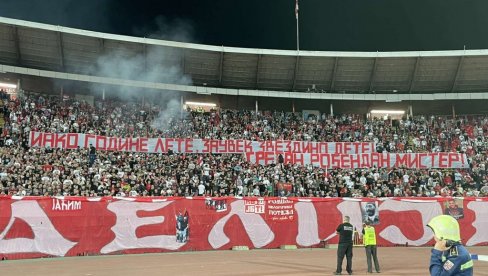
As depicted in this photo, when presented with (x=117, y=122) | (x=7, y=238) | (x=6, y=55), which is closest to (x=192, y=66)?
(x=117, y=122)

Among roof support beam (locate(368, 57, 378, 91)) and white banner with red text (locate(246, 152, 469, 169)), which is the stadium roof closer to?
roof support beam (locate(368, 57, 378, 91))

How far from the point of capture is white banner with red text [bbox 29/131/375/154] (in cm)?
2986

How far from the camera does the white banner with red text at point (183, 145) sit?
2986 cm

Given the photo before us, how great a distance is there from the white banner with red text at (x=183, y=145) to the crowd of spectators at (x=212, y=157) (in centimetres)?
81

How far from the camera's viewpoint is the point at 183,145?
107ft

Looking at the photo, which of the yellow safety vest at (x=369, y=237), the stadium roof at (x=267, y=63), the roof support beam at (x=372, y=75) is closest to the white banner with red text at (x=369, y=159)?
the roof support beam at (x=372, y=75)

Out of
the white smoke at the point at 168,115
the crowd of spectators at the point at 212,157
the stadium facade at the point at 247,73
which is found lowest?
the crowd of spectators at the point at 212,157

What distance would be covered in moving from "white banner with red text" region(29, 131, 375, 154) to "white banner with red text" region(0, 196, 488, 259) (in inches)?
509

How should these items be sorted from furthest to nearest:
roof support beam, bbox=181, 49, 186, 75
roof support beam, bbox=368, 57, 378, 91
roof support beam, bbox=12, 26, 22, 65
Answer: roof support beam, bbox=368, 57, 378, 91
roof support beam, bbox=181, 49, 186, 75
roof support beam, bbox=12, 26, 22, 65

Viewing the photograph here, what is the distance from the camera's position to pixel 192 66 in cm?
3684

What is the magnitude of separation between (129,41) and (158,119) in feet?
20.1

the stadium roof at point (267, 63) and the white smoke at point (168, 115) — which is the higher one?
the stadium roof at point (267, 63)

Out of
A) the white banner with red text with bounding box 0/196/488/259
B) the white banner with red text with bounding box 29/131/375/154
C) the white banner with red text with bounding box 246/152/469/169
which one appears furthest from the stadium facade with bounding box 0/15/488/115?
the white banner with red text with bounding box 0/196/488/259

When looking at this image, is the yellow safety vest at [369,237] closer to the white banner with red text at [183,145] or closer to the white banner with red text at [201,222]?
the white banner with red text at [201,222]
